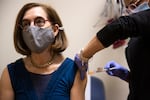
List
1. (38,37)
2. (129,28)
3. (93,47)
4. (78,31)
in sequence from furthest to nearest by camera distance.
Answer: (78,31)
(38,37)
(93,47)
(129,28)

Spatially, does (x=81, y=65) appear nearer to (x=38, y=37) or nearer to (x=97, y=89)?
(x=38, y=37)

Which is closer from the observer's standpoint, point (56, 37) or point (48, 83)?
point (48, 83)

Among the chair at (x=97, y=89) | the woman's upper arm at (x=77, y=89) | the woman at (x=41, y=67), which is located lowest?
the chair at (x=97, y=89)

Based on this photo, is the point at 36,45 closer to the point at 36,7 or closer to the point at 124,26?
the point at 36,7

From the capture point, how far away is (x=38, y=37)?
158 cm

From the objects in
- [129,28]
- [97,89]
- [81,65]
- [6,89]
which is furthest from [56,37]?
[97,89]

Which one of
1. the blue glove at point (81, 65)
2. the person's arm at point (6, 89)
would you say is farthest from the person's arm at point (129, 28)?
the person's arm at point (6, 89)

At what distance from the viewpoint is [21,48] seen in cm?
169

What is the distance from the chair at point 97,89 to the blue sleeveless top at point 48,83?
75 centimetres

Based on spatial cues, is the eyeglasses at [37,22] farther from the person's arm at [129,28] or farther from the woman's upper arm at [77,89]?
the person's arm at [129,28]

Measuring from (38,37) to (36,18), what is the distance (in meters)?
0.11

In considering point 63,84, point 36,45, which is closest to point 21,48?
point 36,45

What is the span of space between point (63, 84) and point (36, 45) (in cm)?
28

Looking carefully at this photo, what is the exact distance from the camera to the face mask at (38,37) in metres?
1.56
